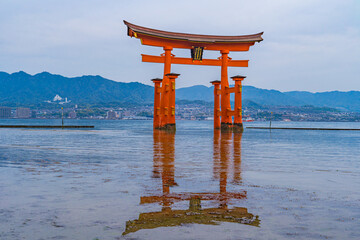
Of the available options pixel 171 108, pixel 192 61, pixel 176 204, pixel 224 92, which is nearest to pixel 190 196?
pixel 176 204

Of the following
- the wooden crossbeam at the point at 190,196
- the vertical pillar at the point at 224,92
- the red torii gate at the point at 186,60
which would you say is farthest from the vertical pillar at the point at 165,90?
the wooden crossbeam at the point at 190,196

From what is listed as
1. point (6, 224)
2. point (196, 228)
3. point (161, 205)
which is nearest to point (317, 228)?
point (196, 228)

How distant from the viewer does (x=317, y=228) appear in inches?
177

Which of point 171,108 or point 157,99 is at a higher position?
point 157,99

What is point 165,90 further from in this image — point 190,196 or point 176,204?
point 176,204

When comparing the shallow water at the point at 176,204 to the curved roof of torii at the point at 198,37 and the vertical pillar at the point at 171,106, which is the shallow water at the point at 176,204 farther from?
the vertical pillar at the point at 171,106

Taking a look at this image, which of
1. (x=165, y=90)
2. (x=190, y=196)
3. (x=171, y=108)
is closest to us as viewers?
(x=190, y=196)

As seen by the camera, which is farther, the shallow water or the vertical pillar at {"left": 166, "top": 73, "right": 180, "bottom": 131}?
the vertical pillar at {"left": 166, "top": 73, "right": 180, "bottom": 131}

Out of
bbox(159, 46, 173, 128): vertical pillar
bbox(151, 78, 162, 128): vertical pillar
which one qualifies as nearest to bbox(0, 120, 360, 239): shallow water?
bbox(159, 46, 173, 128): vertical pillar

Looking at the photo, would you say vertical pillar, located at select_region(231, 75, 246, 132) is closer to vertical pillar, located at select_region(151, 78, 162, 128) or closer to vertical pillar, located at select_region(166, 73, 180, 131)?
vertical pillar, located at select_region(166, 73, 180, 131)

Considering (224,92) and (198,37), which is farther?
(224,92)

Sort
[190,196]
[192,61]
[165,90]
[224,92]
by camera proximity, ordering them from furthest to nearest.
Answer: [192,61], [224,92], [165,90], [190,196]

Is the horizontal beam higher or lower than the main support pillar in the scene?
higher

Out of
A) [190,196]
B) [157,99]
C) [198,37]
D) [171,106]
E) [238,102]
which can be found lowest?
→ [190,196]
